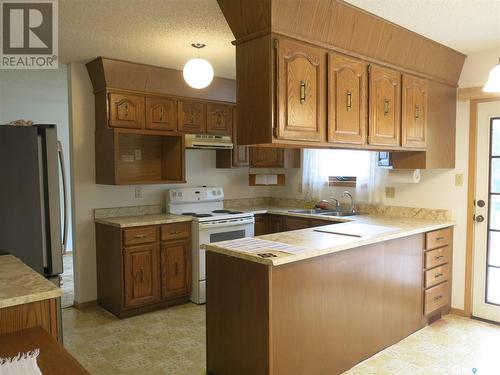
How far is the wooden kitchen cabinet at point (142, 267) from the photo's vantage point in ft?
12.3

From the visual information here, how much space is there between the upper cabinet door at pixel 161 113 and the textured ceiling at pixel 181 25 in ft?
1.64

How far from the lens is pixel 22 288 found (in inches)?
63.8

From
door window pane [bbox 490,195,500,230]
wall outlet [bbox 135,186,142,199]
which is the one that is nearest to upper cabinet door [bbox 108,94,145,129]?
wall outlet [bbox 135,186,142,199]

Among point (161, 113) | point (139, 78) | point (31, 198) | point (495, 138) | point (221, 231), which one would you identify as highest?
point (139, 78)

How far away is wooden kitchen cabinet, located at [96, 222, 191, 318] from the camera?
376 cm

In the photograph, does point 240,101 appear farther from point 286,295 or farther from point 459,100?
point 459,100

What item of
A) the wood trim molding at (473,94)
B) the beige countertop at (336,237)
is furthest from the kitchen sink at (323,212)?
the wood trim molding at (473,94)

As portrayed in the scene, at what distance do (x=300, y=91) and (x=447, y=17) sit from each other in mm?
1225

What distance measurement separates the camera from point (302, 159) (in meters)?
5.19

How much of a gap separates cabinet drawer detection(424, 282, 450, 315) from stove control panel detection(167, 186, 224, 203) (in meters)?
2.52

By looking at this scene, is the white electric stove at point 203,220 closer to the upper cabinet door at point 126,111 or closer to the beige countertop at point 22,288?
the upper cabinet door at point 126,111

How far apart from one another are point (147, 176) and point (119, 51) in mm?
1443

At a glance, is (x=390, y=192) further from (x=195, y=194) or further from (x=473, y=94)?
(x=195, y=194)

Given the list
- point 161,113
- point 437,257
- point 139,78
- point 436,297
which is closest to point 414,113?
point 437,257
